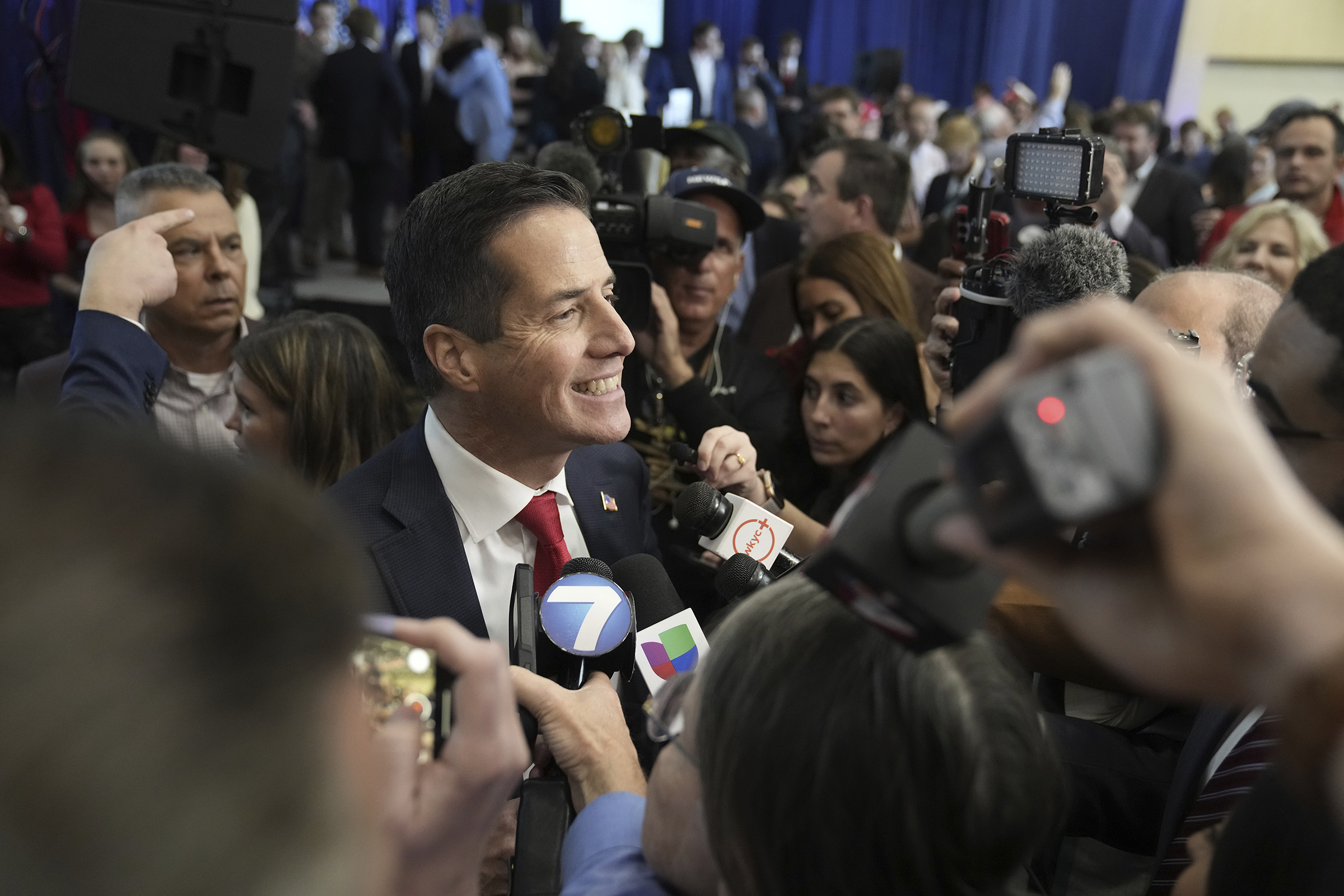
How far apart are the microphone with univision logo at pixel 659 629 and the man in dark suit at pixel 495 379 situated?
230 mm

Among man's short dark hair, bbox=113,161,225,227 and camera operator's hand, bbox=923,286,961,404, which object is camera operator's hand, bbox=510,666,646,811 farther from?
man's short dark hair, bbox=113,161,225,227

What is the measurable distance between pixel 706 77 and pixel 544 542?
1042cm

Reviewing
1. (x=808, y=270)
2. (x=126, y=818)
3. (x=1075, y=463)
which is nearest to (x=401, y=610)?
(x=126, y=818)

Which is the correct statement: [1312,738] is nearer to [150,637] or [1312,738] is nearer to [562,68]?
[150,637]

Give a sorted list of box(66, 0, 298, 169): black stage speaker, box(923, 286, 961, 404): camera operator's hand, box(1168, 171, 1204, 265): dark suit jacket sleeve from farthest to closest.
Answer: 1. box(1168, 171, 1204, 265): dark suit jacket sleeve
2. box(66, 0, 298, 169): black stage speaker
3. box(923, 286, 961, 404): camera operator's hand

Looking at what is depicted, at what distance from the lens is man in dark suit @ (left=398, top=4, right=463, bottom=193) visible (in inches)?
311

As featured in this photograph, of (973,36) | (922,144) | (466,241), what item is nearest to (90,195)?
(466,241)

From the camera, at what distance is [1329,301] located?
0.99 metres

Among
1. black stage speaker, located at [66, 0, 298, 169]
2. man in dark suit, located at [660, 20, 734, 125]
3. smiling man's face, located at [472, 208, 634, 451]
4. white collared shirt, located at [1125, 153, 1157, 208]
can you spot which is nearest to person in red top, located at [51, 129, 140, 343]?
black stage speaker, located at [66, 0, 298, 169]

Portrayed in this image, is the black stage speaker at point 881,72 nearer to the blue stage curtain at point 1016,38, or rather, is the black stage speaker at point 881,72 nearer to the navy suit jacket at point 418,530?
the blue stage curtain at point 1016,38

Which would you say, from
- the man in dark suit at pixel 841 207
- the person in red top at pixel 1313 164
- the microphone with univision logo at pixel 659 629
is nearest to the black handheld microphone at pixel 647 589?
the microphone with univision logo at pixel 659 629

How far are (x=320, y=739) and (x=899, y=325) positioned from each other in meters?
2.35

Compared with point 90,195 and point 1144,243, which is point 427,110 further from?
point 1144,243

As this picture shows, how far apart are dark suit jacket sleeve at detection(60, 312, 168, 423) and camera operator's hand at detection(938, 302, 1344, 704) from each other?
5.21ft
